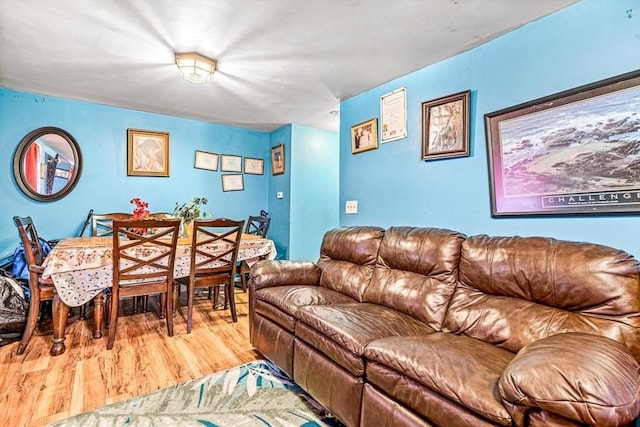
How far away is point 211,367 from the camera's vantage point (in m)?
2.14

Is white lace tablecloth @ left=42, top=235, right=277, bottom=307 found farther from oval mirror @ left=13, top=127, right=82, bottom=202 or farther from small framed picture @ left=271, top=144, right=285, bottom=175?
small framed picture @ left=271, top=144, right=285, bottom=175

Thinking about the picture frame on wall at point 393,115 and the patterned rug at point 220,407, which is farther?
the picture frame on wall at point 393,115

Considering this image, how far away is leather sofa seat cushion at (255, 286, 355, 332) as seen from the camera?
193 cm

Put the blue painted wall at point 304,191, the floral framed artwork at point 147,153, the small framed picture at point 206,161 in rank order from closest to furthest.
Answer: the floral framed artwork at point 147,153, the small framed picture at point 206,161, the blue painted wall at point 304,191

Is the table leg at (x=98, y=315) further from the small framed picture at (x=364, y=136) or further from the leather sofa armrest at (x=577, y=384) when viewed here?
the leather sofa armrest at (x=577, y=384)

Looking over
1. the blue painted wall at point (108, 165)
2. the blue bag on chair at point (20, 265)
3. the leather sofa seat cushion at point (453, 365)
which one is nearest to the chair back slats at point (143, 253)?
the blue bag on chair at point (20, 265)

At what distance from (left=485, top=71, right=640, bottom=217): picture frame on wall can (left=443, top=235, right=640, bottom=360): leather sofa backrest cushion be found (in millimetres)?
342

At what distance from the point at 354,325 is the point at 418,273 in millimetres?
639

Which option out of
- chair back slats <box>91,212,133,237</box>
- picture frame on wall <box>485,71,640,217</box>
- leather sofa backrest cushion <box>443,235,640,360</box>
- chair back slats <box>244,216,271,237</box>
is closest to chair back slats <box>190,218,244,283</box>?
chair back slats <box>244,216,271,237</box>

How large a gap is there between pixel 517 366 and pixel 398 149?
2.04 metres

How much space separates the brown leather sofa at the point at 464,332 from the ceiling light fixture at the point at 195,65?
64.5 inches

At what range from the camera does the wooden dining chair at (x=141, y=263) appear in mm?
2322

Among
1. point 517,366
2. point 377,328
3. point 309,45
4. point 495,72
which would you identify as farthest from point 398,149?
point 517,366

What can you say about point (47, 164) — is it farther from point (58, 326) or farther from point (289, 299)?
point (289, 299)
